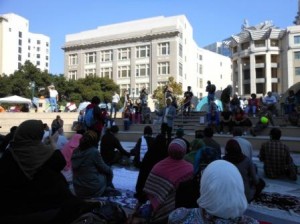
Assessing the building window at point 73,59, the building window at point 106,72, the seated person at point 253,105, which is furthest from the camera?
the building window at point 73,59

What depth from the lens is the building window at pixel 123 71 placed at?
83.6 m

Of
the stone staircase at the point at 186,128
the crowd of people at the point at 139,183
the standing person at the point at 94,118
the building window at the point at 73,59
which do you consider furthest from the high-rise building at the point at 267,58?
the crowd of people at the point at 139,183

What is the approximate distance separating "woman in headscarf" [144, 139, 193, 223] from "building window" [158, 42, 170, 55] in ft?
242

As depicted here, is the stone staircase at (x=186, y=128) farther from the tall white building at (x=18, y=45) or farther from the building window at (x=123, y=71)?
the tall white building at (x=18, y=45)

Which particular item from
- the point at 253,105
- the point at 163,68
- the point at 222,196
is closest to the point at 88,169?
the point at 222,196

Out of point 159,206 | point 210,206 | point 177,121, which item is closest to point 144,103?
point 177,121

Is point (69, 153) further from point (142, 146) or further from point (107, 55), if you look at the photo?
point (107, 55)

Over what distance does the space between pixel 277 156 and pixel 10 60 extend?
4378 inches

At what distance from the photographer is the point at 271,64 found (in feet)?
268

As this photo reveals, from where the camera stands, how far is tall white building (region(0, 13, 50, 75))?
107 m

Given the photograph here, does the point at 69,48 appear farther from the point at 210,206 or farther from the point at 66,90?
the point at 210,206

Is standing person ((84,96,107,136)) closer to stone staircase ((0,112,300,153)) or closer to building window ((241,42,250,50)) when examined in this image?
stone staircase ((0,112,300,153))

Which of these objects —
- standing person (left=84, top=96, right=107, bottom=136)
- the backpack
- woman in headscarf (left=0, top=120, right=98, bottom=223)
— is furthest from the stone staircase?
woman in headscarf (left=0, top=120, right=98, bottom=223)

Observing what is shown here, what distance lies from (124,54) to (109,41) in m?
4.62
